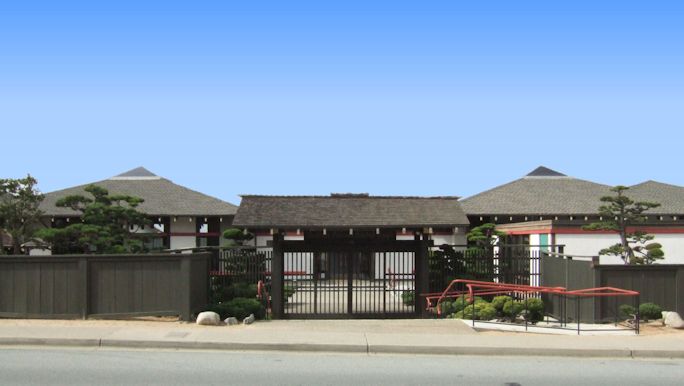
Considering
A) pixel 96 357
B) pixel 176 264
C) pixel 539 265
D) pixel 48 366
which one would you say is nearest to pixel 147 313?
pixel 176 264

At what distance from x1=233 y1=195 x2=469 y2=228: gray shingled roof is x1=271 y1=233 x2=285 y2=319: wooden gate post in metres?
0.77

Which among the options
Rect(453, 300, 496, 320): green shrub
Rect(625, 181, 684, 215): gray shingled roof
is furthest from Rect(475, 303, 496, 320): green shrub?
Rect(625, 181, 684, 215): gray shingled roof

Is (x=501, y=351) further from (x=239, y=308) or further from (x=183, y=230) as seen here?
(x=183, y=230)

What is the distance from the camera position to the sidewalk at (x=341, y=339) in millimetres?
13516

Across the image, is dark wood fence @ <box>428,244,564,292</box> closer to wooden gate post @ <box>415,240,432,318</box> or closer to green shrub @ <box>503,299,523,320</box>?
wooden gate post @ <box>415,240,432,318</box>

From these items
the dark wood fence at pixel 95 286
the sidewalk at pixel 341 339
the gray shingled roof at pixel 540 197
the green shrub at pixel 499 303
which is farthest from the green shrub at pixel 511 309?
the gray shingled roof at pixel 540 197

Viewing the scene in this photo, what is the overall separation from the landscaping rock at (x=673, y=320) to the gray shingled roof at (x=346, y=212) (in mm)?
6689

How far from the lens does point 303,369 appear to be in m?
11.4

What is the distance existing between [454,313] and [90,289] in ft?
33.3

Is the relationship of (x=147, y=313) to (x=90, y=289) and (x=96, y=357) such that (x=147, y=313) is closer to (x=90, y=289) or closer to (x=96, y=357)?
(x=90, y=289)

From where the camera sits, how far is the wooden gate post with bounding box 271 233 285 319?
68.8ft

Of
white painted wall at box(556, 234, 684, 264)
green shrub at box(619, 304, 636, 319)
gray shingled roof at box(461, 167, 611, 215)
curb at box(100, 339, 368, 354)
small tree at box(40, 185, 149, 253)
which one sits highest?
gray shingled roof at box(461, 167, 611, 215)

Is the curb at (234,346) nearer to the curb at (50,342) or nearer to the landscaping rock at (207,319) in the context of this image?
the curb at (50,342)

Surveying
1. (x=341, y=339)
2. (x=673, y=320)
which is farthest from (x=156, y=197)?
(x=673, y=320)
